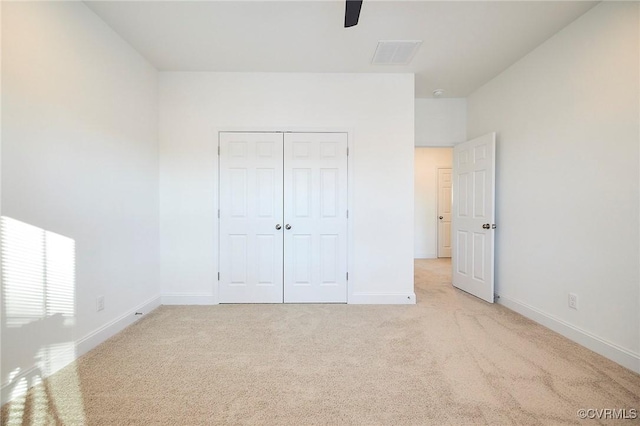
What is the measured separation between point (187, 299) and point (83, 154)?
1830 millimetres

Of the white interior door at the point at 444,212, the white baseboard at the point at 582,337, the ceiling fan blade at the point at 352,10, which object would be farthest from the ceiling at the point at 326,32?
the white interior door at the point at 444,212

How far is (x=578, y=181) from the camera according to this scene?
226 cm

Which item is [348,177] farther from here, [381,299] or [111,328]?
[111,328]

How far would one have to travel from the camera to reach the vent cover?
2.53 meters

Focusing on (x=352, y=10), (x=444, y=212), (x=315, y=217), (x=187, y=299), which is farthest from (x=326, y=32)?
(x=444, y=212)

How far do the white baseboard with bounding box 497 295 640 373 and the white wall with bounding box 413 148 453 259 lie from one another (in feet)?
10.7

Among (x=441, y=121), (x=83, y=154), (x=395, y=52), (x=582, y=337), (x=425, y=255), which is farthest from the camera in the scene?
(x=425, y=255)

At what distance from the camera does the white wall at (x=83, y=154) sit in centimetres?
163

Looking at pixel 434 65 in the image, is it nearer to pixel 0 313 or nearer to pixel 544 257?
pixel 544 257

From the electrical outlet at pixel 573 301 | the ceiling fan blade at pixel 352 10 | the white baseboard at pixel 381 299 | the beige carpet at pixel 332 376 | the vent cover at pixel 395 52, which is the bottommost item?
the beige carpet at pixel 332 376

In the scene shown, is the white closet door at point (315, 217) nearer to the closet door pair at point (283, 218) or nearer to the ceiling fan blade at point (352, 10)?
the closet door pair at point (283, 218)

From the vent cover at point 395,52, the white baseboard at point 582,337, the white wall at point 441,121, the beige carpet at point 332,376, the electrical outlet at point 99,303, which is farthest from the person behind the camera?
the white wall at point 441,121

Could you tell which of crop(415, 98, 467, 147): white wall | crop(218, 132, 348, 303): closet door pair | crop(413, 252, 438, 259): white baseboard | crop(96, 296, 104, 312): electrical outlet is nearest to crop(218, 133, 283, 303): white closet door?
crop(218, 132, 348, 303): closet door pair

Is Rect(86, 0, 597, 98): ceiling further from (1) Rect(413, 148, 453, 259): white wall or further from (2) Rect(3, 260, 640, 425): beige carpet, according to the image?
(1) Rect(413, 148, 453, 259): white wall
